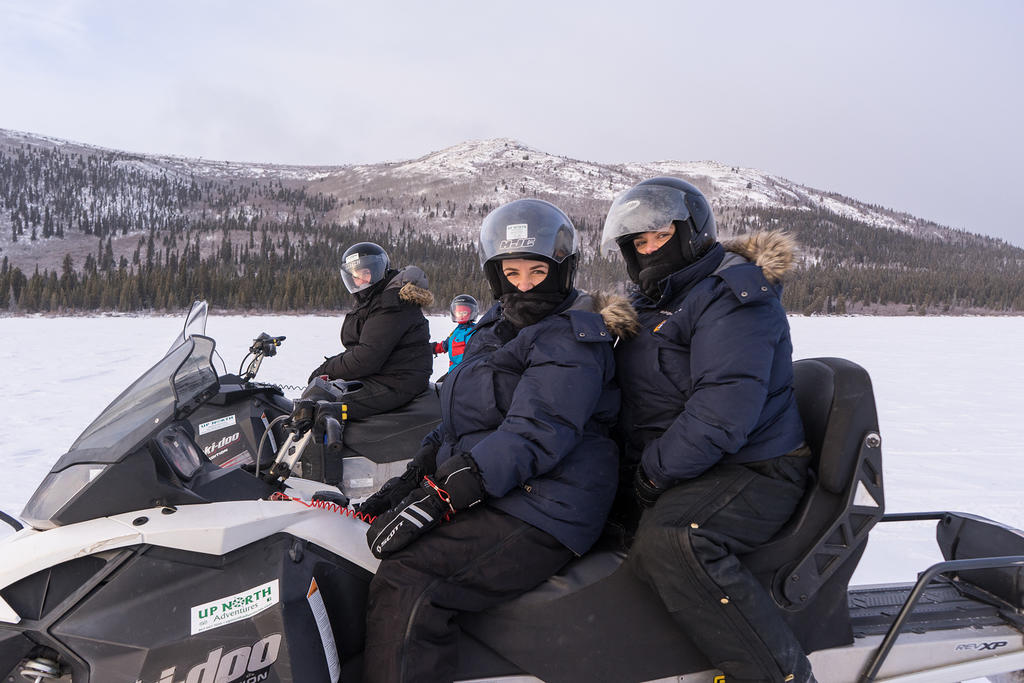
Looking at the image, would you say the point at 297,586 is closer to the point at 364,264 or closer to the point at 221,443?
the point at 221,443

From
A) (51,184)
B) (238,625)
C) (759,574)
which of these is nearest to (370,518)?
(238,625)

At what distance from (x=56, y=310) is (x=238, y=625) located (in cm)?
4768

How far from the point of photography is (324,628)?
1.90 metres

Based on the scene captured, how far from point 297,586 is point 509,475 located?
27.7 inches

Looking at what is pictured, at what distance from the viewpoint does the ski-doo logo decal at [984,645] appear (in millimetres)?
2363

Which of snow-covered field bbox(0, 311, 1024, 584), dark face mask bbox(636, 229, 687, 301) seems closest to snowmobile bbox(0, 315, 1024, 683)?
dark face mask bbox(636, 229, 687, 301)

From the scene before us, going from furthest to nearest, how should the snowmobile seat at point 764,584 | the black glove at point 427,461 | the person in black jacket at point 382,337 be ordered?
1. the person in black jacket at point 382,337
2. the black glove at point 427,461
3. the snowmobile seat at point 764,584

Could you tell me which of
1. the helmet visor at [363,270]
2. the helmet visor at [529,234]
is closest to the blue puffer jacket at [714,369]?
the helmet visor at [529,234]

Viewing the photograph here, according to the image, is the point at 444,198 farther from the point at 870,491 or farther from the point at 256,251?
the point at 870,491

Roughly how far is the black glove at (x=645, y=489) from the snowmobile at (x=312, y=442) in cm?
252

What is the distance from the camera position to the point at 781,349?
2.23m

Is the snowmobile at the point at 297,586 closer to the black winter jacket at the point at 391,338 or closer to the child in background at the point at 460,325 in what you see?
the black winter jacket at the point at 391,338

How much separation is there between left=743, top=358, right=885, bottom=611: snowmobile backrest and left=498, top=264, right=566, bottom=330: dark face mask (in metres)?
1.05

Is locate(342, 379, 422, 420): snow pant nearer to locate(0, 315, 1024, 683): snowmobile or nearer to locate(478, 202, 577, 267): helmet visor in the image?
locate(0, 315, 1024, 683): snowmobile
